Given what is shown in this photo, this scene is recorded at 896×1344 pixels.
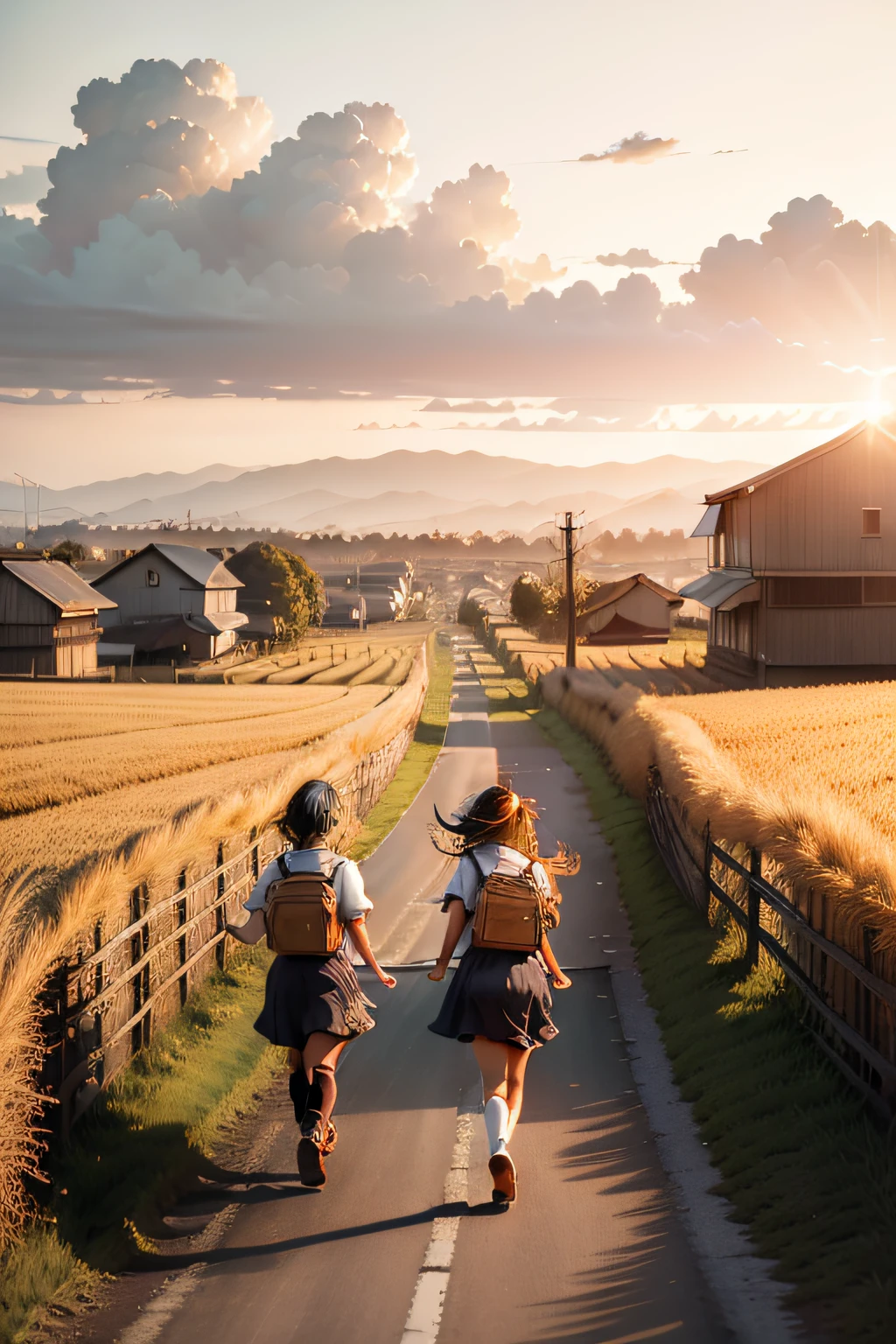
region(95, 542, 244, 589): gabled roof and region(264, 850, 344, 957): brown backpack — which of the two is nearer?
region(264, 850, 344, 957): brown backpack

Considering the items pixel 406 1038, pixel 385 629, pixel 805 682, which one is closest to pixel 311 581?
pixel 385 629

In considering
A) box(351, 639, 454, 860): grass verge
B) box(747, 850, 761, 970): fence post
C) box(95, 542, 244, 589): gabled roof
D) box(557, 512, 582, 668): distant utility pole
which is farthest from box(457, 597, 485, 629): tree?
box(747, 850, 761, 970): fence post

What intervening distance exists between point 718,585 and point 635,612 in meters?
47.6

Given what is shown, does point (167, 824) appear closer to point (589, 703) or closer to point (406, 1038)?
point (406, 1038)

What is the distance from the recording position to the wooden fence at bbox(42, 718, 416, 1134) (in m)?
7.47

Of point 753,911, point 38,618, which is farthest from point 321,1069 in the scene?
point 38,618

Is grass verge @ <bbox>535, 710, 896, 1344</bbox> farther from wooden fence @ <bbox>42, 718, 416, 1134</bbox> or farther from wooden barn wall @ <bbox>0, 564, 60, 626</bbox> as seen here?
wooden barn wall @ <bbox>0, 564, 60, 626</bbox>

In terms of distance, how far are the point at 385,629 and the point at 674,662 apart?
282 ft

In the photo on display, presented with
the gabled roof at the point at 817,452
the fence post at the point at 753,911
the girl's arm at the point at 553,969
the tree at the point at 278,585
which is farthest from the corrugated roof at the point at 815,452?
the tree at the point at 278,585

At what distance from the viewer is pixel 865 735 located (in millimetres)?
20703

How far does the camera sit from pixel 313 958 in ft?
25.1

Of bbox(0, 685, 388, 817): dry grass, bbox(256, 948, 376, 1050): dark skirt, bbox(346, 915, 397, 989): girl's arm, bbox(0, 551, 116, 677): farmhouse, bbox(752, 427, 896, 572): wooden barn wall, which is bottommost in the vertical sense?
bbox(0, 685, 388, 817): dry grass

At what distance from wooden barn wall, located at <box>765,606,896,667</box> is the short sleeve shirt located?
4101cm

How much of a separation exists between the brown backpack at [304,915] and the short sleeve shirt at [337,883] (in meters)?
0.05
